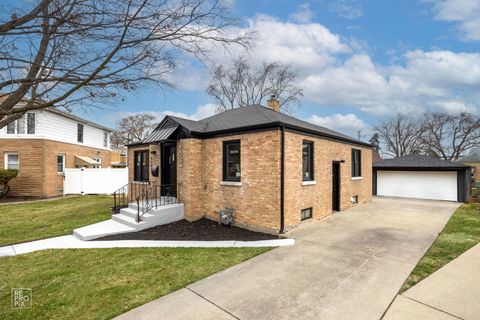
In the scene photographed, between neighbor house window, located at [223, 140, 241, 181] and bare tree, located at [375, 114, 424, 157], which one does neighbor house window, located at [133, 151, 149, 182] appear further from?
bare tree, located at [375, 114, 424, 157]

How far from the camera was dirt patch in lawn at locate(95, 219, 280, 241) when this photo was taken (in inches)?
303

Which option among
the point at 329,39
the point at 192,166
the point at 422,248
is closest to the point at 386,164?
the point at 329,39

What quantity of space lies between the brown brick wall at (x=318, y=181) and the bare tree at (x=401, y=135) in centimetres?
3391

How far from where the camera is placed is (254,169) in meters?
8.44

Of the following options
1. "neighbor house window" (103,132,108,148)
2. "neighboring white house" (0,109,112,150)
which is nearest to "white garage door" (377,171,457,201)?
"neighboring white house" (0,109,112,150)

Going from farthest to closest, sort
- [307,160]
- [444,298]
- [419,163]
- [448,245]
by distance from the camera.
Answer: [419,163] → [307,160] → [448,245] → [444,298]

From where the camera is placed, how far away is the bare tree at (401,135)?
40844 mm

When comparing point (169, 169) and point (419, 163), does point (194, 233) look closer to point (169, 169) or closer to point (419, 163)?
point (169, 169)

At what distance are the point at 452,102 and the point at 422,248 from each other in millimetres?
41160

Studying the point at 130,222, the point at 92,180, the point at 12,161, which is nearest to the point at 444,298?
the point at 130,222

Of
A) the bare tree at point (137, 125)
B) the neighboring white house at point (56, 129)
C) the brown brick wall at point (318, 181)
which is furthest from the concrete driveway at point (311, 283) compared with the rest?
the bare tree at point (137, 125)

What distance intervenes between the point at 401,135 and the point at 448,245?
42803 millimetres

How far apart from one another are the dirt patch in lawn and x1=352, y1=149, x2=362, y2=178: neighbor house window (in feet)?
27.2

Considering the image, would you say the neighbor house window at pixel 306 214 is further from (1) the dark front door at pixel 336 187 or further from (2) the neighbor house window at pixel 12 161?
(2) the neighbor house window at pixel 12 161
